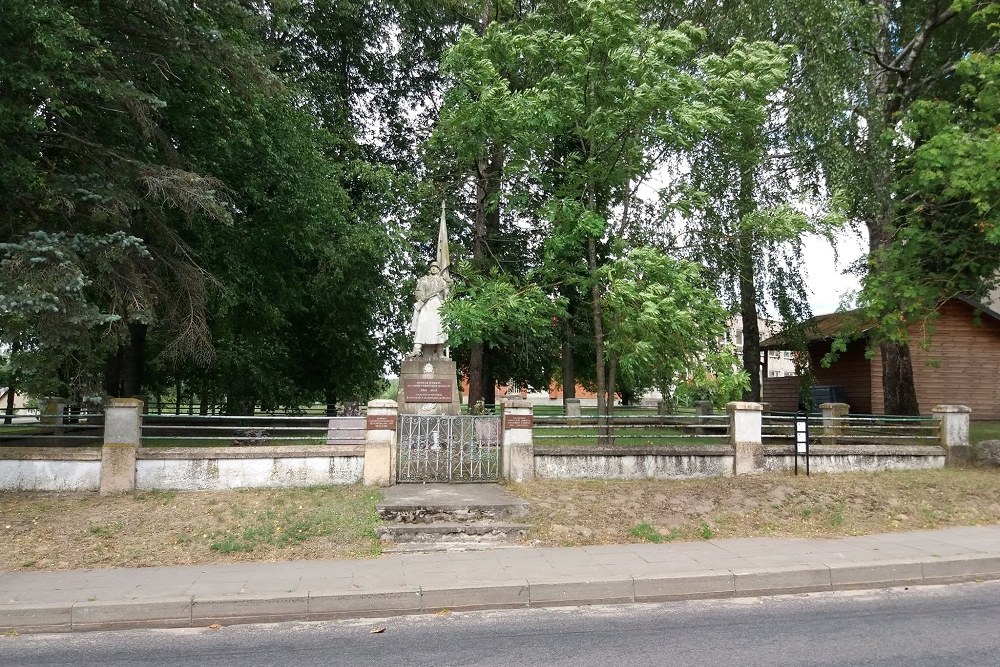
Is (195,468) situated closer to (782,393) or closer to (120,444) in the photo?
(120,444)

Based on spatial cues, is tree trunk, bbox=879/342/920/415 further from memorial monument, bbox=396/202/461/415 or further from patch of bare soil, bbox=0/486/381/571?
patch of bare soil, bbox=0/486/381/571

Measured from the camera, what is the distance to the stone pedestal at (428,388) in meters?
13.8

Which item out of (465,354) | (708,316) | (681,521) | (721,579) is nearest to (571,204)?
(708,316)

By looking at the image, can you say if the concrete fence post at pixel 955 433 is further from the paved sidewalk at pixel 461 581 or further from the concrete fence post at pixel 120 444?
the concrete fence post at pixel 120 444

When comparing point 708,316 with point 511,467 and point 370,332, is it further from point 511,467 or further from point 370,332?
point 370,332

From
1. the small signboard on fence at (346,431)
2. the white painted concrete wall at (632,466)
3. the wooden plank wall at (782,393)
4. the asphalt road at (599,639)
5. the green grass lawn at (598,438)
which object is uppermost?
the wooden plank wall at (782,393)

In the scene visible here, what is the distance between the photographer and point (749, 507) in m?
10.1

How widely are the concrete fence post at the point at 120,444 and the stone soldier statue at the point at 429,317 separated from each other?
570cm

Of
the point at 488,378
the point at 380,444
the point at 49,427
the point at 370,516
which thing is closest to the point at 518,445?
the point at 380,444

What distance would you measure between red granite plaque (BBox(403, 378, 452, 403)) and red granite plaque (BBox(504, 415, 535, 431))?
324 centimetres

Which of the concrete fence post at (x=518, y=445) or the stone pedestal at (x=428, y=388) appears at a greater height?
the stone pedestal at (x=428, y=388)

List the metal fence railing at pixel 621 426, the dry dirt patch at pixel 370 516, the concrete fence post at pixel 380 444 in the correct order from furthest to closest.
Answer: the metal fence railing at pixel 621 426
the concrete fence post at pixel 380 444
the dry dirt patch at pixel 370 516

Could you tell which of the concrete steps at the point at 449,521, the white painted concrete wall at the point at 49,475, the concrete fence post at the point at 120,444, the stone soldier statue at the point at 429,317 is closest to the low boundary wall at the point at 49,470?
the white painted concrete wall at the point at 49,475

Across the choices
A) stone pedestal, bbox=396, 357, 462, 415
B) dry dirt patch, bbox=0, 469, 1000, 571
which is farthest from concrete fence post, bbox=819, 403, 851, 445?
stone pedestal, bbox=396, 357, 462, 415
